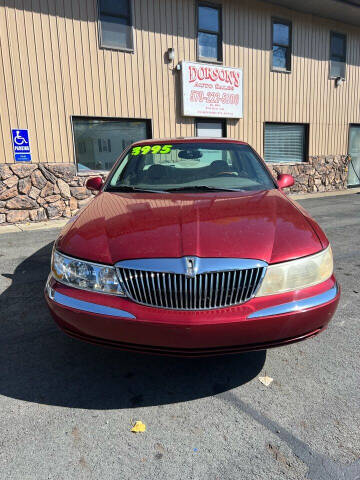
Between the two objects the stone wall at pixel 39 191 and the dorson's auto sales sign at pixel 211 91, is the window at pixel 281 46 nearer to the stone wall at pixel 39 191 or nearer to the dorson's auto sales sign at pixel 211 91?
the dorson's auto sales sign at pixel 211 91

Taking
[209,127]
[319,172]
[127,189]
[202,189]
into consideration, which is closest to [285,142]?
[319,172]

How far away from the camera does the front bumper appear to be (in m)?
1.75

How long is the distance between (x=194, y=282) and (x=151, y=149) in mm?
2261

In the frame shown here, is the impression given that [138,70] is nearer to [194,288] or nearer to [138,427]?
[194,288]

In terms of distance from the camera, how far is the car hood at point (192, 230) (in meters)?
1.87

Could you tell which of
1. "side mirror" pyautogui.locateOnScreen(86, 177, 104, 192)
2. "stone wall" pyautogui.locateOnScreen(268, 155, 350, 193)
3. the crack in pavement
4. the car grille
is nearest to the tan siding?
"stone wall" pyautogui.locateOnScreen(268, 155, 350, 193)

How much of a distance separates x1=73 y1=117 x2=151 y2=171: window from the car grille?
730cm

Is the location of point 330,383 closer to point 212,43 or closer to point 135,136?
point 135,136

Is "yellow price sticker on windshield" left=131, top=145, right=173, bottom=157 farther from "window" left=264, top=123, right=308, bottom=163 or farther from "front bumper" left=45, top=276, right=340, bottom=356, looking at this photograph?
"window" left=264, top=123, right=308, bottom=163

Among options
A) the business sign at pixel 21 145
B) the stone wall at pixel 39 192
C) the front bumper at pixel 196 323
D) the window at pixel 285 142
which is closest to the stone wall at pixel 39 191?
the stone wall at pixel 39 192

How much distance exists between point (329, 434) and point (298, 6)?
1263cm

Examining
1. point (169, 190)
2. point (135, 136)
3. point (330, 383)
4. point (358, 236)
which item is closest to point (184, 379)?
point (330, 383)

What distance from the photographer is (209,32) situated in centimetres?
945

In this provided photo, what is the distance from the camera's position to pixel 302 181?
12.1 metres
